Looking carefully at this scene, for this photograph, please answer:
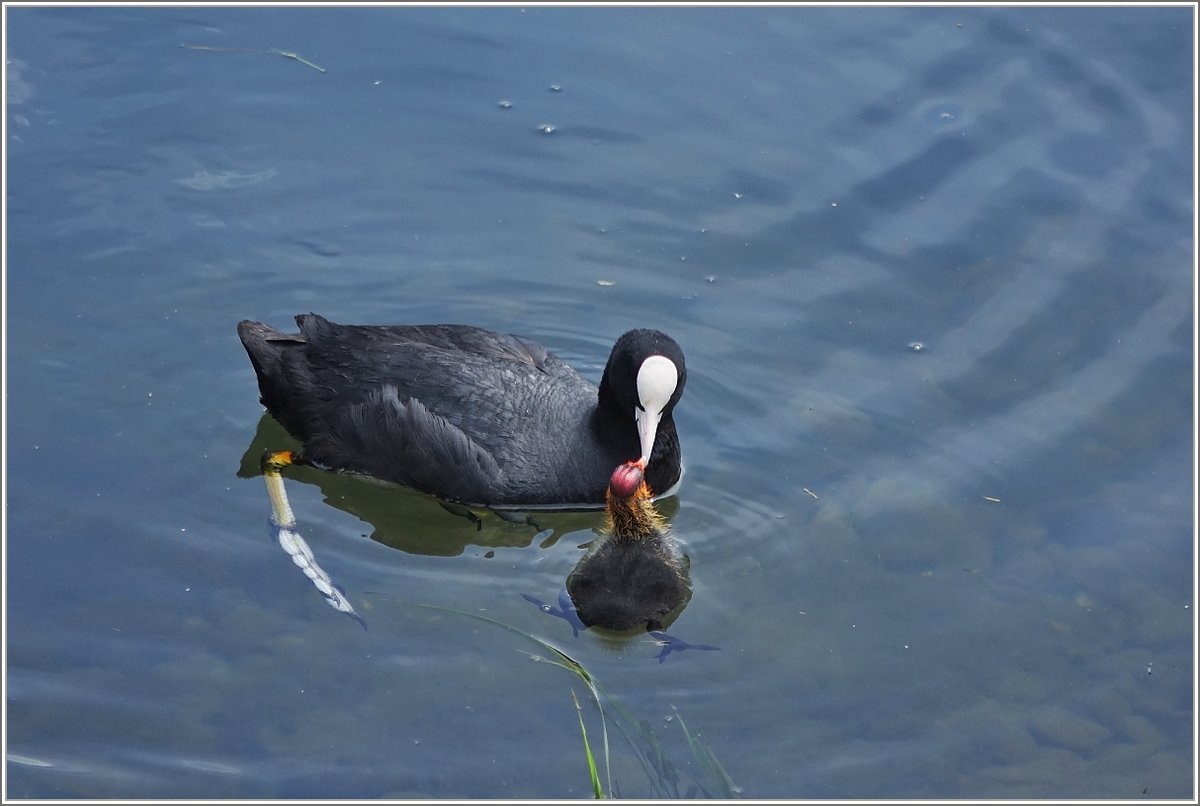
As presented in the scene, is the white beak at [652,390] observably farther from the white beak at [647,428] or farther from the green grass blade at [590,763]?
the green grass blade at [590,763]

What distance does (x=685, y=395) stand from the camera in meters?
6.58

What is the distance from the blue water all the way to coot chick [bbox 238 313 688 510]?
0.17 meters

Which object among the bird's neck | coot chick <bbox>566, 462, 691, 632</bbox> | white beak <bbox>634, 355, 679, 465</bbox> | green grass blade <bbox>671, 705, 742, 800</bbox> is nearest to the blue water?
green grass blade <bbox>671, 705, 742, 800</bbox>

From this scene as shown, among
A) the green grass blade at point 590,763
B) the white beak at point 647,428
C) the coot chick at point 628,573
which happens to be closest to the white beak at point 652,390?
the white beak at point 647,428

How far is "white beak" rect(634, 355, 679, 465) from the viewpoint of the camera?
552cm

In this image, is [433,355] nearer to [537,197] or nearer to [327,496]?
[327,496]

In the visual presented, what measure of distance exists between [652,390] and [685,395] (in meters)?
1.08

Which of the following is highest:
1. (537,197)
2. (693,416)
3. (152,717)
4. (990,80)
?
(990,80)

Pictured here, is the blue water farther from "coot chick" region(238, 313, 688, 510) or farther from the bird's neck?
the bird's neck

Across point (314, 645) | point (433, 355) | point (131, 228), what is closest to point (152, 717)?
point (314, 645)

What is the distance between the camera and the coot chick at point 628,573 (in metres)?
5.23

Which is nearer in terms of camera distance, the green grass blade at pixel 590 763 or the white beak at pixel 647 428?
the green grass blade at pixel 590 763

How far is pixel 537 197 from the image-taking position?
7.71m

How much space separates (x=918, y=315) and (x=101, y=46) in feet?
16.4
